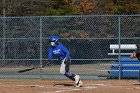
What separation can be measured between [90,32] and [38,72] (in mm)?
3246

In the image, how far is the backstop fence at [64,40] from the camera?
23219mm

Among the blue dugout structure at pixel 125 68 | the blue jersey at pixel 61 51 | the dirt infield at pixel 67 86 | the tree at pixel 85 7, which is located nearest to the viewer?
the dirt infield at pixel 67 86

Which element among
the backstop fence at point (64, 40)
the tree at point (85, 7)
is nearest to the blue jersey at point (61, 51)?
the backstop fence at point (64, 40)

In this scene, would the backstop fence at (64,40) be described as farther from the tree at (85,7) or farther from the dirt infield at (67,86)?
the tree at (85,7)

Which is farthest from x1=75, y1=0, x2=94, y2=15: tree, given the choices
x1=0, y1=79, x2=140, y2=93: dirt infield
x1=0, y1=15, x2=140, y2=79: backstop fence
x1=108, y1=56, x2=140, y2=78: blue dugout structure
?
x1=0, y1=79, x2=140, y2=93: dirt infield

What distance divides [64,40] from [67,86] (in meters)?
5.70

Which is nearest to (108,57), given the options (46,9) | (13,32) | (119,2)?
(13,32)

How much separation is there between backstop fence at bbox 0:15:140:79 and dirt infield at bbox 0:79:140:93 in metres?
2.18

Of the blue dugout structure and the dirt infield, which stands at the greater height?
the blue dugout structure

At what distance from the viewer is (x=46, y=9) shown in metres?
33.3

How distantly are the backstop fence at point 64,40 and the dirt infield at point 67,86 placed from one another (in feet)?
7.17

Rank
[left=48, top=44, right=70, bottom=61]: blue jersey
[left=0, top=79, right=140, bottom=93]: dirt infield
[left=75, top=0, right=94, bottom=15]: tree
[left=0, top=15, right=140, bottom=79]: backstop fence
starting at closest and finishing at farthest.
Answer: [left=0, top=79, right=140, bottom=93]: dirt infield, [left=48, top=44, right=70, bottom=61]: blue jersey, [left=0, top=15, right=140, bottom=79]: backstop fence, [left=75, top=0, right=94, bottom=15]: tree

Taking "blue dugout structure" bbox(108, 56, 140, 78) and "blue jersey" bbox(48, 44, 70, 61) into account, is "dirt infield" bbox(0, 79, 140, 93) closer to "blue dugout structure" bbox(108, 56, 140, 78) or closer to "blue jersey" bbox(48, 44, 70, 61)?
"blue dugout structure" bbox(108, 56, 140, 78)

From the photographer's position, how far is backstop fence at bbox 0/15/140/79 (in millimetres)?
23219
